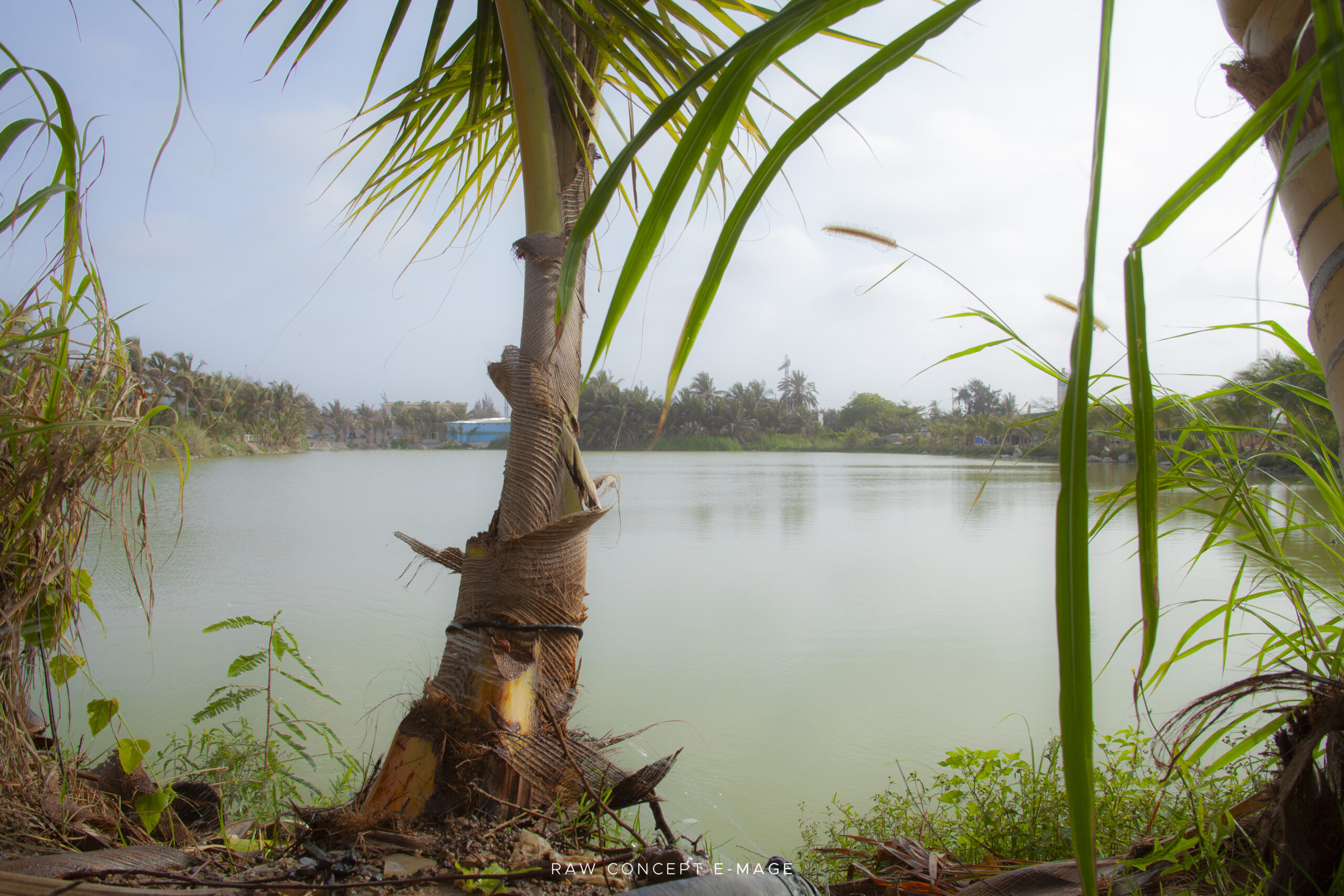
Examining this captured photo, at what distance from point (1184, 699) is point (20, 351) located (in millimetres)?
2890

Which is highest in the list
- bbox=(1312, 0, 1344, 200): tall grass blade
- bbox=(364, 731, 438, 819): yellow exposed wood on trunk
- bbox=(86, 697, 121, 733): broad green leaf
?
bbox=(1312, 0, 1344, 200): tall grass blade

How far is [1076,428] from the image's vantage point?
11.4 inches

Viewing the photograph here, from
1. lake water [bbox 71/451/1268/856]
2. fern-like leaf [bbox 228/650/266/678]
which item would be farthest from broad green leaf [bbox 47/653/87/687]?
lake water [bbox 71/451/1268/856]

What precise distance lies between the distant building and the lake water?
26.7 metres

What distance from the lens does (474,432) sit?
33562 mm

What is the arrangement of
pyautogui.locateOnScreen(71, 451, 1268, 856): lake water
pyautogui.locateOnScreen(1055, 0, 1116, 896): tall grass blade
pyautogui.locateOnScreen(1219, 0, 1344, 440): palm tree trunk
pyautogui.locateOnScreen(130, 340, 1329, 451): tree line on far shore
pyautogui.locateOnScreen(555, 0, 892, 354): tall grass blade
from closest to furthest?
1. pyautogui.locateOnScreen(1055, 0, 1116, 896): tall grass blade
2. pyautogui.locateOnScreen(555, 0, 892, 354): tall grass blade
3. pyautogui.locateOnScreen(1219, 0, 1344, 440): palm tree trunk
4. pyautogui.locateOnScreen(71, 451, 1268, 856): lake water
5. pyautogui.locateOnScreen(130, 340, 1329, 451): tree line on far shore

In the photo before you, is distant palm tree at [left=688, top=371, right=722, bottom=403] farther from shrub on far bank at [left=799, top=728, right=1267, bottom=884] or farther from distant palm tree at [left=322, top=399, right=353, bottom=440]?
shrub on far bank at [left=799, top=728, right=1267, bottom=884]

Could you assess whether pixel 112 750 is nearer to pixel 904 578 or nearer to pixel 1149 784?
pixel 1149 784

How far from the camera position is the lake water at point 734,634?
2047 millimetres

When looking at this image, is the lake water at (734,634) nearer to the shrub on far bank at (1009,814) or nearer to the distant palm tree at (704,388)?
the shrub on far bank at (1009,814)

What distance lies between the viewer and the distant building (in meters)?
32.9

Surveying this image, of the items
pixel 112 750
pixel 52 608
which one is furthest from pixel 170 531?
pixel 52 608

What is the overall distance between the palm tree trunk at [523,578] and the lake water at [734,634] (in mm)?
299

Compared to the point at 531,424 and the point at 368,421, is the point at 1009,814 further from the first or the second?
the point at 368,421
